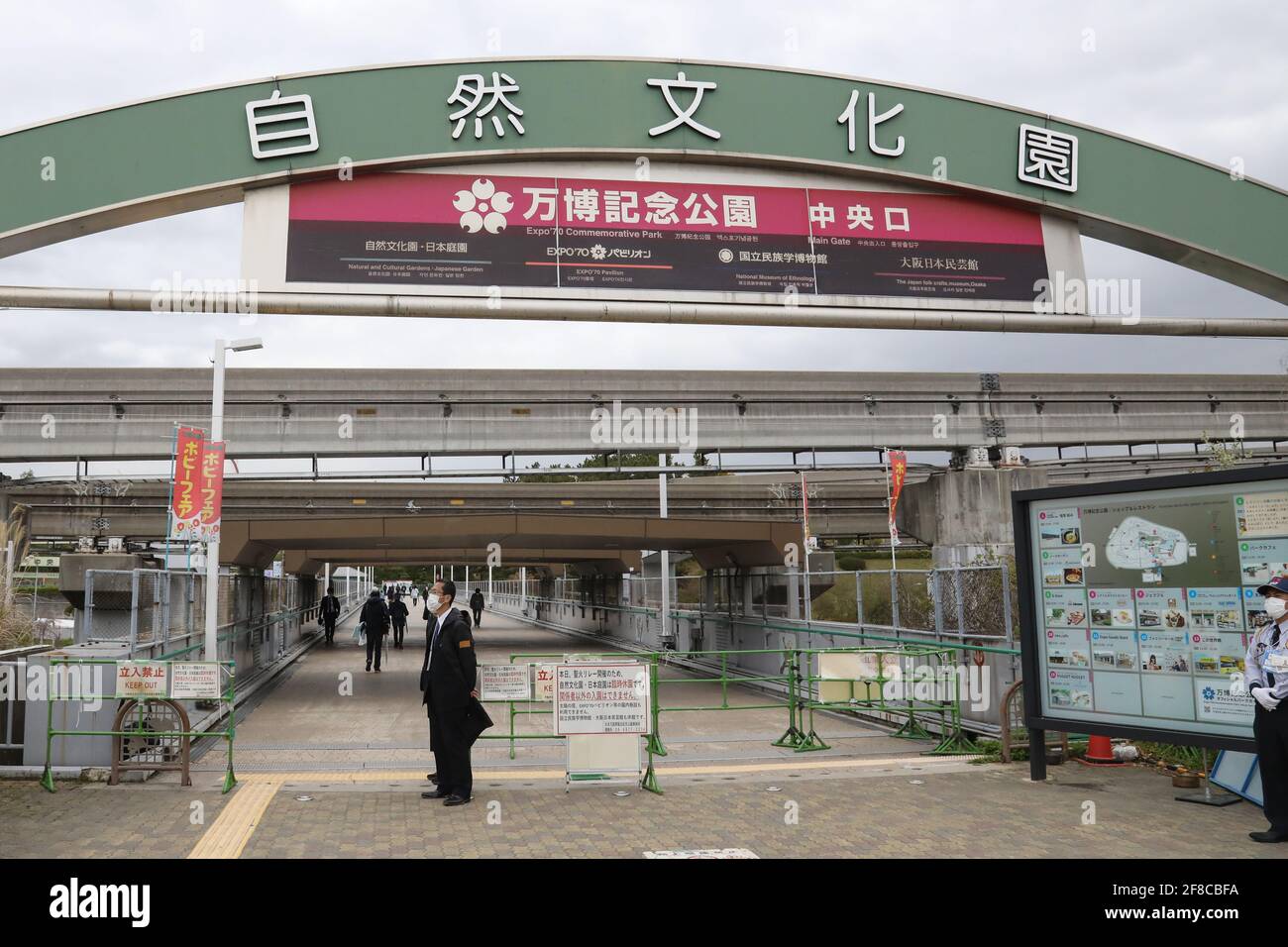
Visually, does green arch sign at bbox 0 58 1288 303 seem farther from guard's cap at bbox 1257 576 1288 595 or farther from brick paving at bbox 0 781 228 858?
brick paving at bbox 0 781 228 858

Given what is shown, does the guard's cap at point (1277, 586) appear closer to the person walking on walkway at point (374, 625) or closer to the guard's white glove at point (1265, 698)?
the guard's white glove at point (1265, 698)

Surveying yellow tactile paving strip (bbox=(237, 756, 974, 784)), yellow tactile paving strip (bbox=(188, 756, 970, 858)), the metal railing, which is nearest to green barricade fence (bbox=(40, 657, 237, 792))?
yellow tactile paving strip (bbox=(188, 756, 970, 858))

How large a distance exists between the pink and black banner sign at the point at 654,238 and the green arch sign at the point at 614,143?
215 mm

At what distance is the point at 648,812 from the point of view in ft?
29.0

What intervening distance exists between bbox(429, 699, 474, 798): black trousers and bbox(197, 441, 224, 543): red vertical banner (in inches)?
330

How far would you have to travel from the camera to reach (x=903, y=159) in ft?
23.1

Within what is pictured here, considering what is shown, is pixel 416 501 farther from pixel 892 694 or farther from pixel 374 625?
pixel 892 694

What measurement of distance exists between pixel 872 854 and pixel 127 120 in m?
7.20

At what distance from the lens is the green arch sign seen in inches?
244

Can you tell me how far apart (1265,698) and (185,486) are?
48.0 feet

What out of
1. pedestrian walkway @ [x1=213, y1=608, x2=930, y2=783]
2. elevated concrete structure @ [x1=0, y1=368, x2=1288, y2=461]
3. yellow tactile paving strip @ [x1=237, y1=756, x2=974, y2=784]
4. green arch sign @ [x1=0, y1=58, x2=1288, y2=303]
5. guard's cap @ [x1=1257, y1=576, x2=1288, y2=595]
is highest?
elevated concrete structure @ [x1=0, y1=368, x2=1288, y2=461]

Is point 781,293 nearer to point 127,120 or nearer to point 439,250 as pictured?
point 439,250
